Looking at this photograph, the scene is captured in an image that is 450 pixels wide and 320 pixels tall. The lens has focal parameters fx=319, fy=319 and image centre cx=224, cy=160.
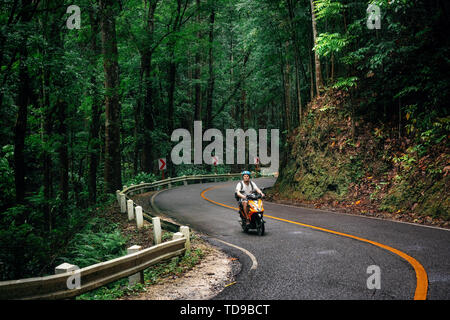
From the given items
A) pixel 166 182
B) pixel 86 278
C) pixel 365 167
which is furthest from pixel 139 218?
pixel 166 182

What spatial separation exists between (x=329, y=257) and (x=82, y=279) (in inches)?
189

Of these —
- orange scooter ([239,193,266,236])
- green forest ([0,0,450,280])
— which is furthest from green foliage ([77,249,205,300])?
green forest ([0,0,450,280])

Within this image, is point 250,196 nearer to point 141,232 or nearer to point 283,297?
point 141,232

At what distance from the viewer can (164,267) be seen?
6910 mm

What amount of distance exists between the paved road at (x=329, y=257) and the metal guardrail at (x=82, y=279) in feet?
5.16

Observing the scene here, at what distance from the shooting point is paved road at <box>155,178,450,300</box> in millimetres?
4867

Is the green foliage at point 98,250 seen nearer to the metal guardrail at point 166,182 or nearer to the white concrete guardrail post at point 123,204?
the white concrete guardrail post at point 123,204

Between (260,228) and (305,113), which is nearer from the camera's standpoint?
(260,228)

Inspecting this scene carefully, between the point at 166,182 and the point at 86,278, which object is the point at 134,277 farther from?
the point at 166,182

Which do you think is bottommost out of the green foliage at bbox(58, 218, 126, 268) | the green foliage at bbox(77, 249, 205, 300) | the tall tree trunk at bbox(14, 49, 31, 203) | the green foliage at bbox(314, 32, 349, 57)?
the green foliage at bbox(58, 218, 126, 268)

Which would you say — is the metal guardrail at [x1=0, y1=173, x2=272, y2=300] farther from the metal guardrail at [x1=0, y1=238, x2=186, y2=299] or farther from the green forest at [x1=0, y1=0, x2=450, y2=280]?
the green forest at [x1=0, y1=0, x2=450, y2=280]

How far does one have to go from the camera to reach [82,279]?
4.32 metres

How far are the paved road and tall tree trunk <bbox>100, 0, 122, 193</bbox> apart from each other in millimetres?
6476
